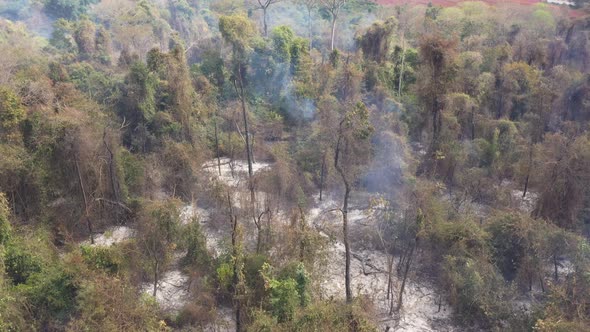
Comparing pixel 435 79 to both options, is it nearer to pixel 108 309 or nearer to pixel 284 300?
pixel 284 300

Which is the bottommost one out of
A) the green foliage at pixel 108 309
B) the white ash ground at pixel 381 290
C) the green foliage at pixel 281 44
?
the white ash ground at pixel 381 290

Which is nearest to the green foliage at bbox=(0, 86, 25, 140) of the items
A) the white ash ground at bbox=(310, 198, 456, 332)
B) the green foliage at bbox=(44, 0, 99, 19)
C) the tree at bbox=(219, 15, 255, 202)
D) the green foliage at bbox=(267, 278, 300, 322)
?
the tree at bbox=(219, 15, 255, 202)

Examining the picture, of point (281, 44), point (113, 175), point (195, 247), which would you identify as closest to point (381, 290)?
point (195, 247)

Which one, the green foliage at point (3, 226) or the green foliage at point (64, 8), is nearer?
the green foliage at point (3, 226)

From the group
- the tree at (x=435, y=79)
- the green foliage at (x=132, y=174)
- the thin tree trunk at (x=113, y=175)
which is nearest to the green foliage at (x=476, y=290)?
the tree at (x=435, y=79)

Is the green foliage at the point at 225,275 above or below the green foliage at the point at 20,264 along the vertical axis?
below

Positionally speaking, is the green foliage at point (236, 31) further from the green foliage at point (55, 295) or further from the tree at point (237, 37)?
the green foliage at point (55, 295)

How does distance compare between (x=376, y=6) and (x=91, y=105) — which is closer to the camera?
(x=91, y=105)

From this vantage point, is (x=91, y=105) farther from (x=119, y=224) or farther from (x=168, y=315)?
(x=168, y=315)

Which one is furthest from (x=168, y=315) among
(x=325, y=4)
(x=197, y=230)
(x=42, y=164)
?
(x=325, y=4)
